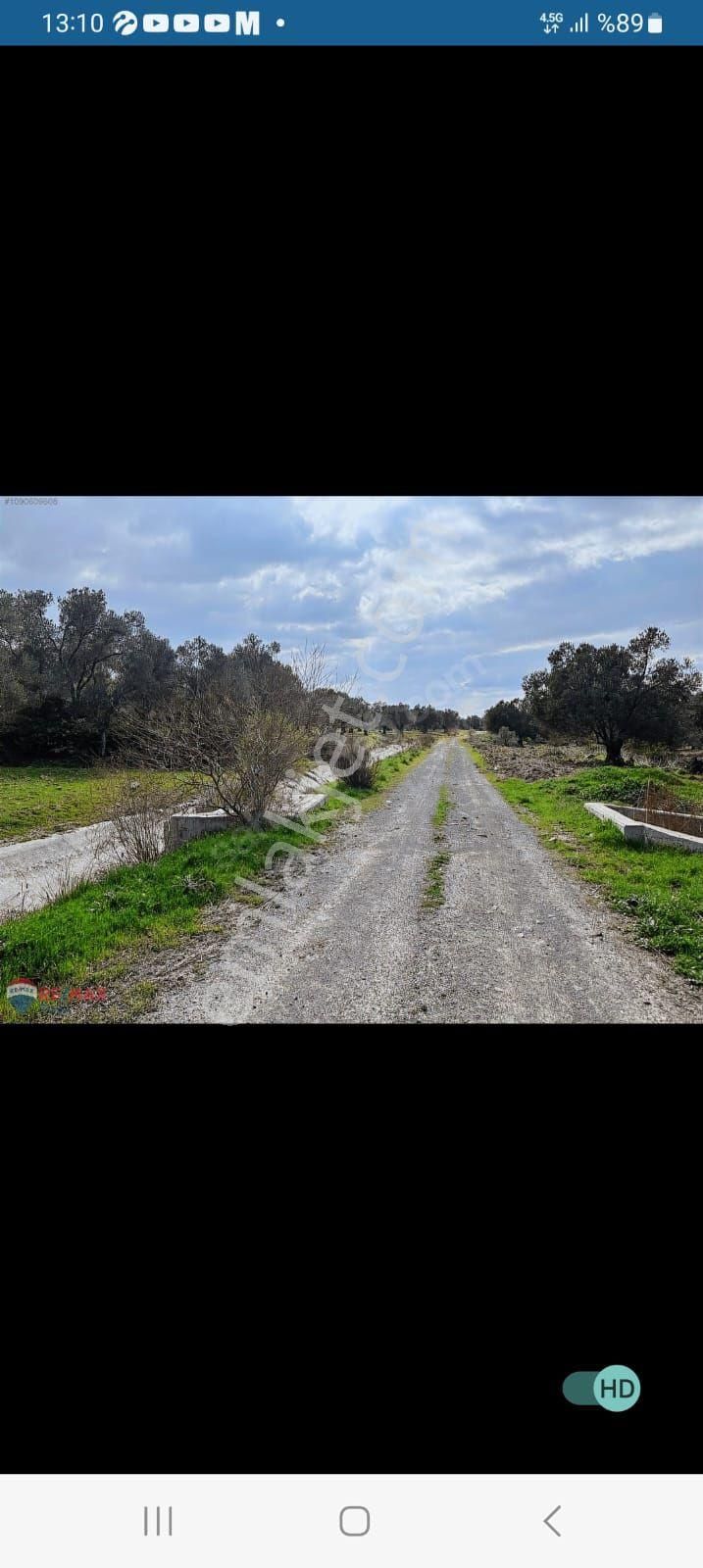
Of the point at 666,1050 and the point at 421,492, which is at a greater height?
the point at 421,492

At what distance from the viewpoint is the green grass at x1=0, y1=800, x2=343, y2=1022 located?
88.4 inches

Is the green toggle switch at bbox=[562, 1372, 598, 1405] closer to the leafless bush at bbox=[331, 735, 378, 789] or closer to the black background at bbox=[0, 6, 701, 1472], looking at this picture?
the black background at bbox=[0, 6, 701, 1472]

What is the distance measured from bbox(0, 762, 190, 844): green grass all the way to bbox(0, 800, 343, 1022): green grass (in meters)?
0.51

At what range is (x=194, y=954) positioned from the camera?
2701mm

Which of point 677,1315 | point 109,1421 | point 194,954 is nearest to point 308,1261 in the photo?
point 109,1421

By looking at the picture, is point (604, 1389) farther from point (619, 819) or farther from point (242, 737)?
point (242, 737)

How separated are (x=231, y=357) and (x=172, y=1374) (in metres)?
2.07

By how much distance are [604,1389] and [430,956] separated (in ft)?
5.39

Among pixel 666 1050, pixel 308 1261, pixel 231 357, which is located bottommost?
pixel 308 1261

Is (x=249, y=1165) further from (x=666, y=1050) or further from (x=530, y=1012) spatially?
(x=530, y=1012)

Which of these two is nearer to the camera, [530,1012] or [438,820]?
[530,1012]
